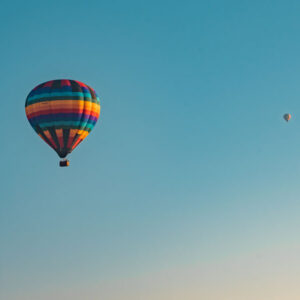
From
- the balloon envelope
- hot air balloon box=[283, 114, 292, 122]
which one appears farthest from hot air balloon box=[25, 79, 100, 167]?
hot air balloon box=[283, 114, 292, 122]

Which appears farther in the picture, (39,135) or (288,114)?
(288,114)

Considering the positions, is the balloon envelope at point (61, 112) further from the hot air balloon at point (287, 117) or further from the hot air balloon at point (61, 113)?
the hot air balloon at point (287, 117)

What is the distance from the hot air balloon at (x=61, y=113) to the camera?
5187 inches

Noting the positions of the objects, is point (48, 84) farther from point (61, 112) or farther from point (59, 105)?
point (61, 112)

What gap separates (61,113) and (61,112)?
0.54ft

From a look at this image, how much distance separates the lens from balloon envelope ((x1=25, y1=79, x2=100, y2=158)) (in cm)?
13175

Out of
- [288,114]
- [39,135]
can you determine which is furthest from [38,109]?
[288,114]

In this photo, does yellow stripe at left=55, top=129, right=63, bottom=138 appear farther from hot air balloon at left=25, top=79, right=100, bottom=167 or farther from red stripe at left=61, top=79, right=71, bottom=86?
red stripe at left=61, top=79, right=71, bottom=86

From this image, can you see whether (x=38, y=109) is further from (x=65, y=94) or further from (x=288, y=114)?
(x=288, y=114)

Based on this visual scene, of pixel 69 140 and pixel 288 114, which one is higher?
pixel 288 114

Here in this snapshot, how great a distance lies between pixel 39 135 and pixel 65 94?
5.59 meters

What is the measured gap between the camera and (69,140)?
13275 cm

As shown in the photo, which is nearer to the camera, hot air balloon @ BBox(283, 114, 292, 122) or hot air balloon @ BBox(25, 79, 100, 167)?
hot air balloon @ BBox(25, 79, 100, 167)

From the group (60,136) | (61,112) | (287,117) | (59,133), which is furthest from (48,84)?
(287,117)
